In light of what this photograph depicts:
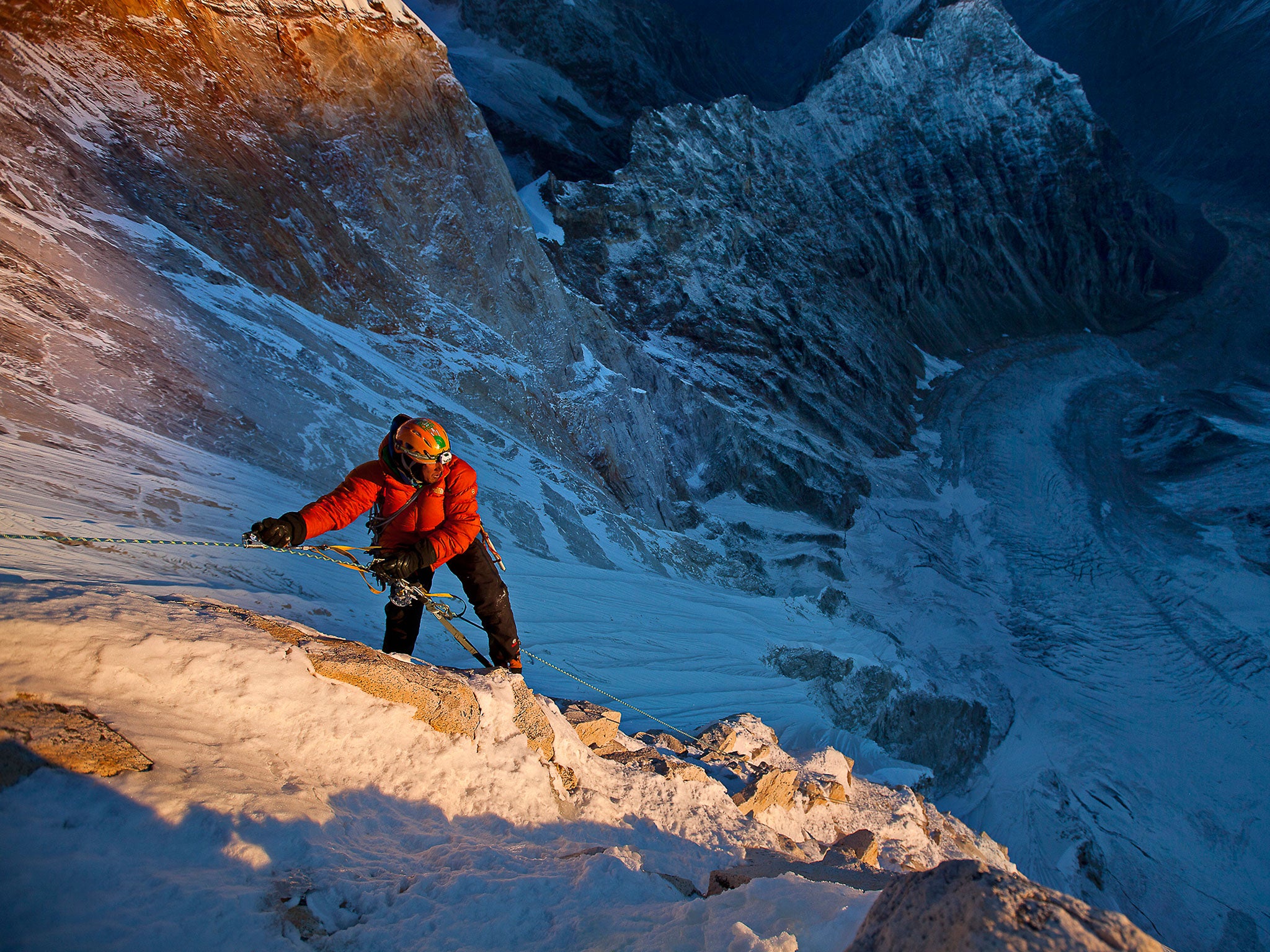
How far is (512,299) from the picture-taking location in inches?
629

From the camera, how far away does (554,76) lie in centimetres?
3941

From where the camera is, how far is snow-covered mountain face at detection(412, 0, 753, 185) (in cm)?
3419

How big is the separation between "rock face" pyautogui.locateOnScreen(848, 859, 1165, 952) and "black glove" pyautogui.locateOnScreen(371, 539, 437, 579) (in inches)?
116

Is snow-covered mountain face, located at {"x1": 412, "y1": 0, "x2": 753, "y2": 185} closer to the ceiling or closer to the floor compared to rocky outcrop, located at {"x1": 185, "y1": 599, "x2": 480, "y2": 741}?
closer to the ceiling

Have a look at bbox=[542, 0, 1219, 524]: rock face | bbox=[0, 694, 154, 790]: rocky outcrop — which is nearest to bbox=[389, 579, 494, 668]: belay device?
bbox=[0, 694, 154, 790]: rocky outcrop

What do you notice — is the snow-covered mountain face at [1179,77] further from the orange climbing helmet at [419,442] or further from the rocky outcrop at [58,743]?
the rocky outcrop at [58,743]

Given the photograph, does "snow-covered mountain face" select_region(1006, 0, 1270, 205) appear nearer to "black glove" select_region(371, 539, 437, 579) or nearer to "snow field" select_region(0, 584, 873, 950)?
"black glove" select_region(371, 539, 437, 579)

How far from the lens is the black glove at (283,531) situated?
3545 millimetres

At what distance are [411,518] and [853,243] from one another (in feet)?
114

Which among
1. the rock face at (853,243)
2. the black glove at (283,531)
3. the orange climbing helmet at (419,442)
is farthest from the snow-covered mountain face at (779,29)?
the black glove at (283,531)

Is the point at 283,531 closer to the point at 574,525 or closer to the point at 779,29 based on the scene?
the point at 574,525

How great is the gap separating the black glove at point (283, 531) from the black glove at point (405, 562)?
46 cm

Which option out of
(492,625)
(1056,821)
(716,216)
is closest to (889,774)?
(1056,821)

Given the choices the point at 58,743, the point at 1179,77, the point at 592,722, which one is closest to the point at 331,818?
the point at 58,743
